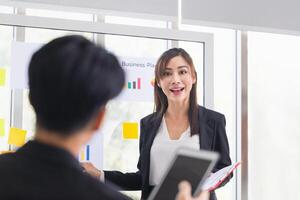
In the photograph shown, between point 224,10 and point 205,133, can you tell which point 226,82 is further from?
point 205,133

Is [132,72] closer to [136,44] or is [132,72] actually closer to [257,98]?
[136,44]

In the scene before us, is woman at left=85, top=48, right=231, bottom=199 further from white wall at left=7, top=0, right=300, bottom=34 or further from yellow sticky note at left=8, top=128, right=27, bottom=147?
white wall at left=7, top=0, right=300, bottom=34

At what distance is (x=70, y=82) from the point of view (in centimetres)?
81

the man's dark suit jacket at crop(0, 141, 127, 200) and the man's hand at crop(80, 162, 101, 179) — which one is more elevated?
the man's dark suit jacket at crop(0, 141, 127, 200)

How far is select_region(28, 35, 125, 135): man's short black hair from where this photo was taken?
2.67 feet

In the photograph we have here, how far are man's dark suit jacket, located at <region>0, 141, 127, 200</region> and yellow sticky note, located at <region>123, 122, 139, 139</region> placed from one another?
210cm

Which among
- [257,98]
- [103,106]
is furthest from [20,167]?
[257,98]

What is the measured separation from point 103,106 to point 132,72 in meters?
2.07

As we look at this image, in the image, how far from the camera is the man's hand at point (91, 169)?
2461 mm

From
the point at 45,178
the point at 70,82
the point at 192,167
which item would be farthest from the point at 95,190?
the point at 192,167

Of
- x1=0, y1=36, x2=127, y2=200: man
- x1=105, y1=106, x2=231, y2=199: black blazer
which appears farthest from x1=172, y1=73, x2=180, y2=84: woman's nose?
x1=0, y1=36, x2=127, y2=200: man

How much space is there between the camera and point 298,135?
4.61 metres

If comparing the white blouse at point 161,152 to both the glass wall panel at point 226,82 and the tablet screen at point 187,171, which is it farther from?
the glass wall panel at point 226,82

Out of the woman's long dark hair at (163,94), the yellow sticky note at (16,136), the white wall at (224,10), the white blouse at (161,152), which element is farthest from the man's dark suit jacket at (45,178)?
the white wall at (224,10)
